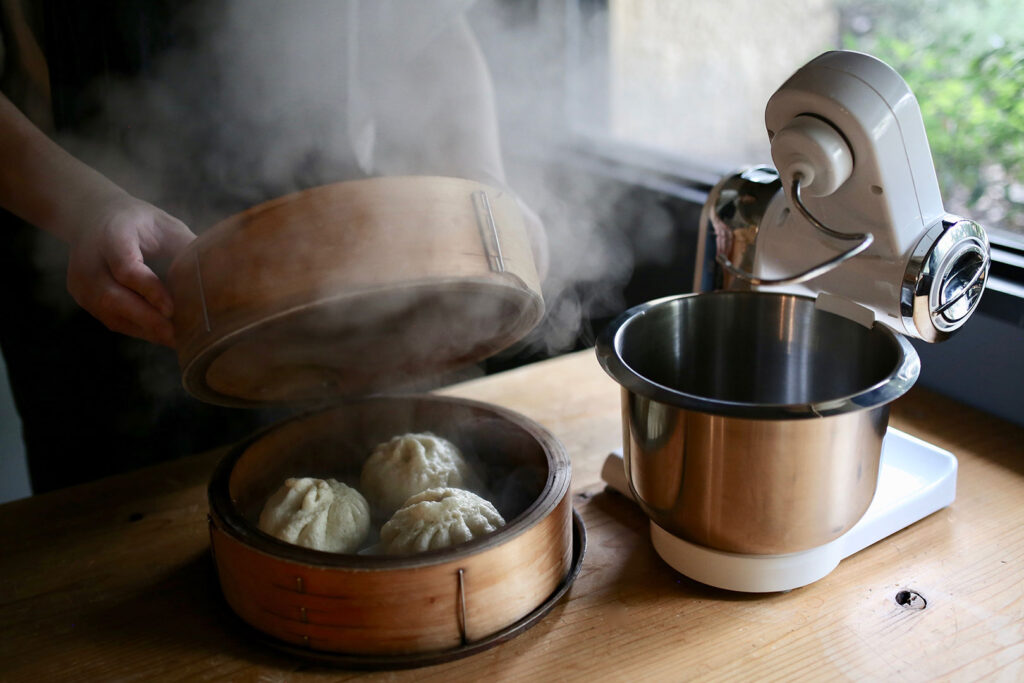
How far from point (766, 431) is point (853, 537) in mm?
294

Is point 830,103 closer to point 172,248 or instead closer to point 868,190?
point 868,190

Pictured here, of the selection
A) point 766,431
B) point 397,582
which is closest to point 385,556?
point 397,582

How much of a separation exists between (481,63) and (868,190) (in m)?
0.94

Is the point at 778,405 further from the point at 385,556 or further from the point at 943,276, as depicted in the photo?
the point at 385,556

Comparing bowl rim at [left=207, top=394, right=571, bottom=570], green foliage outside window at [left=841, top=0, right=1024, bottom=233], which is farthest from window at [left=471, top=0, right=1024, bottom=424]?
bowl rim at [left=207, top=394, right=571, bottom=570]

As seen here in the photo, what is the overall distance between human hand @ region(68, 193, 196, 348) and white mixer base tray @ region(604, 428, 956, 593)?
695mm

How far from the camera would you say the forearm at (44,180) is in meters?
1.24

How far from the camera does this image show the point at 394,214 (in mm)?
915

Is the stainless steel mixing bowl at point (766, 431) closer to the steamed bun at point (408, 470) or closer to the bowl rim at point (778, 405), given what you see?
the bowl rim at point (778, 405)

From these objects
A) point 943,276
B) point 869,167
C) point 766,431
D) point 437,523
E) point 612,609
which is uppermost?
point 869,167

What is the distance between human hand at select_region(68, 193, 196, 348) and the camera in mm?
1025

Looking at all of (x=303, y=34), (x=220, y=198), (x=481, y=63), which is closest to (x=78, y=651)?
(x=220, y=198)

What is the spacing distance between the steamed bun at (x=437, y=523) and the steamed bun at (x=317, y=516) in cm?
5

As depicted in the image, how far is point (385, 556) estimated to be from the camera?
2.95 ft
